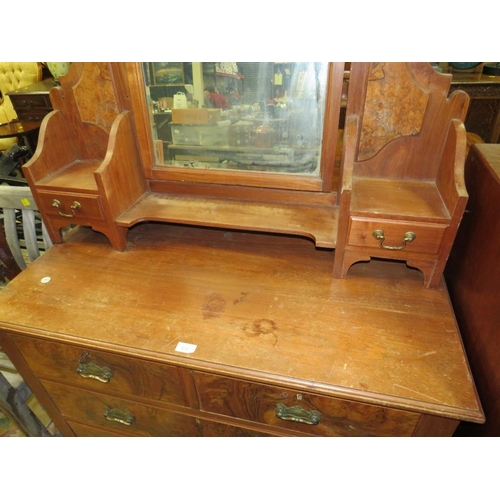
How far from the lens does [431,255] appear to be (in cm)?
88

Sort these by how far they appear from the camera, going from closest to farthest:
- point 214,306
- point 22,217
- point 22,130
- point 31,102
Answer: point 214,306 → point 22,217 → point 22,130 → point 31,102

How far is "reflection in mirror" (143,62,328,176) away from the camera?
927 millimetres

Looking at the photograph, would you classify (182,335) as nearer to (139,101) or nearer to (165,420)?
(165,420)

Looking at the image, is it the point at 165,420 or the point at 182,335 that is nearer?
the point at 182,335

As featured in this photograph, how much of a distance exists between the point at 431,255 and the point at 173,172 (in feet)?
2.58

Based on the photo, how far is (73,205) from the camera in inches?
41.8

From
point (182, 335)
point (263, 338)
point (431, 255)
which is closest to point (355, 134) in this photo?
point (431, 255)

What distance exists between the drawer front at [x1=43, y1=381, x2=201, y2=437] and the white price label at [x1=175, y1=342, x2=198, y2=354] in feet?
0.89

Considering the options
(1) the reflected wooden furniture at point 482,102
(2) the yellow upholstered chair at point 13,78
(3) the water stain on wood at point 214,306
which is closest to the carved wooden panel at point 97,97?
(3) the water stain on wood at point 214,306

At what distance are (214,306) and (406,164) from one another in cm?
66

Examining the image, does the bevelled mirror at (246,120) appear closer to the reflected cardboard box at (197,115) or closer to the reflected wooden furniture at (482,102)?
the reflected cardboard box at (197,115)

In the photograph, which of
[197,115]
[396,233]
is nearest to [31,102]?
[197,115]

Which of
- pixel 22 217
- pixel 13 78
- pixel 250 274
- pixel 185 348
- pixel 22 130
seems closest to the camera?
pixel 185 348

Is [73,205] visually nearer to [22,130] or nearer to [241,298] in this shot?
[241,298]
